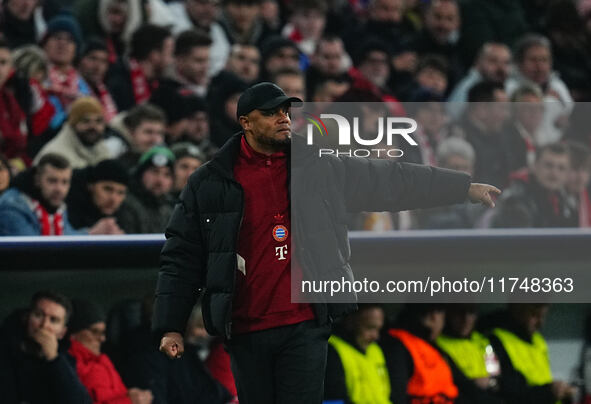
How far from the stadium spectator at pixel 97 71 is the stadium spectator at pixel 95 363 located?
2.73 m

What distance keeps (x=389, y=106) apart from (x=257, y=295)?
3405 millimetres

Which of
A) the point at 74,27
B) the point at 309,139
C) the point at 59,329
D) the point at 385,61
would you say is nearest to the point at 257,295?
the point at 309,139

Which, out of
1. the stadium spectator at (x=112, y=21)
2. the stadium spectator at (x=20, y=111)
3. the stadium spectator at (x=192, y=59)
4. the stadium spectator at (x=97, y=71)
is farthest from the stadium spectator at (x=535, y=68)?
the stadium spectator at (x=20, y=111)

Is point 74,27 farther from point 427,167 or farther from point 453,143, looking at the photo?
point 427,167

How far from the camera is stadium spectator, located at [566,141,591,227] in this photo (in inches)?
306

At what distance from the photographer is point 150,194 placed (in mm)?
7609

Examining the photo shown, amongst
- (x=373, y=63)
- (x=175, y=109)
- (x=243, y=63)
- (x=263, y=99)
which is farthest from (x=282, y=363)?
(x=373, y=63)

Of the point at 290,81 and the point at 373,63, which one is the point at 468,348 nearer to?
the point at 290,81

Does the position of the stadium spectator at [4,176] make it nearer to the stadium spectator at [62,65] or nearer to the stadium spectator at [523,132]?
the stadium spectator at [62,65]

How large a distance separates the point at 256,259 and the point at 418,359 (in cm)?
247

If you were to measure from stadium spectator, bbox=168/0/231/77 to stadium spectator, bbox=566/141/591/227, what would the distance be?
10.4 ft

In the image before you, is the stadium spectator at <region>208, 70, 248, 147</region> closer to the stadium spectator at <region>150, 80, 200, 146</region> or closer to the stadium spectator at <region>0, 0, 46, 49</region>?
the stadium spectator at <region>150, 80, 200, 146</region>

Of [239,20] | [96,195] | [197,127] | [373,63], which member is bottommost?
[96,195]

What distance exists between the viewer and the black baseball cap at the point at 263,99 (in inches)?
184
